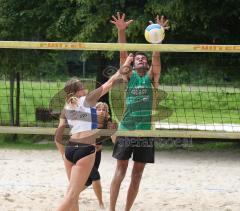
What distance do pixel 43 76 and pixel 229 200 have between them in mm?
6032

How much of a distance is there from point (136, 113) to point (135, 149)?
0.36 metres

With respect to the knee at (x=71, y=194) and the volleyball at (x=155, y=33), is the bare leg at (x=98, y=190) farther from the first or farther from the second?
the volleyball at (x=155, y=33)

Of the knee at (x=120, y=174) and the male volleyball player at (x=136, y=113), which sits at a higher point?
the male volleyball player at (x=136, y=113)

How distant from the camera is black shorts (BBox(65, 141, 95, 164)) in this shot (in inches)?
197

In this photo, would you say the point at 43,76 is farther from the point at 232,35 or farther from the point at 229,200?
the point at 229,200

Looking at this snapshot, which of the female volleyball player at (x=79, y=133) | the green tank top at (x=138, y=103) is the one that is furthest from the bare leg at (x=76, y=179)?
the green tank top at (x=138, y=103)

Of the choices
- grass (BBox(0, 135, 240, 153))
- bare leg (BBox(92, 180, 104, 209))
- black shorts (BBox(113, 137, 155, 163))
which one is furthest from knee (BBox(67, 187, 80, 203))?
grass (BBox(0, 135, 240, 153))

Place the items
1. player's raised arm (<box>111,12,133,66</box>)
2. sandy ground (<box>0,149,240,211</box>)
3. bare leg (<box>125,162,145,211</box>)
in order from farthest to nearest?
sandy ground (<box>0,149,240,211</box>) < bare leg (<box>125,162,145,211</box>) < player's raised arm (<box>111,12,133,66</box>)

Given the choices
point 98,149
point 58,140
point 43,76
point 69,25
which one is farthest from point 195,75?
point 58,140

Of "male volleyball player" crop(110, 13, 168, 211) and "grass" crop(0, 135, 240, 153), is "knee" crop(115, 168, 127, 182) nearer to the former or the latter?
"male volleyball player" crop(110, 13, 168, 211)

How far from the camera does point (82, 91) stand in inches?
199

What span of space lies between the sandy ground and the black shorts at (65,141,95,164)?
1.55 meters

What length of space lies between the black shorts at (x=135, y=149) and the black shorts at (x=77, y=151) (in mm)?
702

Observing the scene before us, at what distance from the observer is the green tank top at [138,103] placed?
5675 millimetres
